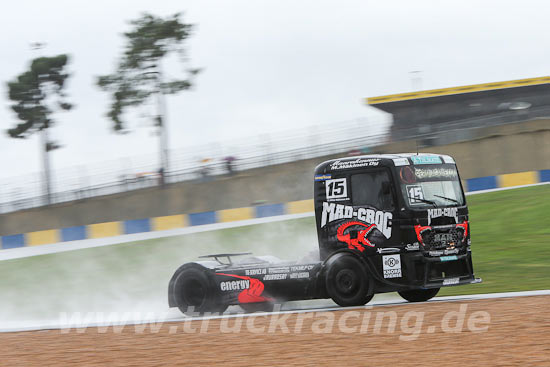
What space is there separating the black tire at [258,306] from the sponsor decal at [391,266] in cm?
186

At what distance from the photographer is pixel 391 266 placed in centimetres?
1035

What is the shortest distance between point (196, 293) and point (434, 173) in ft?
13.1

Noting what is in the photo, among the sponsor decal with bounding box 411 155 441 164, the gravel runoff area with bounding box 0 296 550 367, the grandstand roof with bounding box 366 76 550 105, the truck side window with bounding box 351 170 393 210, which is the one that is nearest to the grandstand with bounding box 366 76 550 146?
the grandstand roof with bounding box 366 76 550 105

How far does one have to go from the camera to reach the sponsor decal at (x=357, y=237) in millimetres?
10539

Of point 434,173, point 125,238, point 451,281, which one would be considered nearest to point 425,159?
point 434,173

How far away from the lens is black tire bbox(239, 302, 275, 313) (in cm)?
1127

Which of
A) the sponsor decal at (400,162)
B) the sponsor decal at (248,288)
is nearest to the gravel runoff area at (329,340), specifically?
the sponsor decal at (248,288)

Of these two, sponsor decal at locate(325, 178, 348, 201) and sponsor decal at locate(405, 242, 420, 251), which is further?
sponsor decal at locate(325, 178, 348, 201)

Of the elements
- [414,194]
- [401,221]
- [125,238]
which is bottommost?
[125,238]

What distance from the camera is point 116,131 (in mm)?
34781

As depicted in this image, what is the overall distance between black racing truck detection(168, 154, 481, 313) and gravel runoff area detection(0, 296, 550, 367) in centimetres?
50

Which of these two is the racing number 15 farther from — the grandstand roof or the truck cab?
the grandstand roof

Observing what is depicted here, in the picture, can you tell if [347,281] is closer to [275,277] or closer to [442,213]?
[275,277]

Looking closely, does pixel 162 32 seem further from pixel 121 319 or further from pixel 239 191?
pixel 121 319
